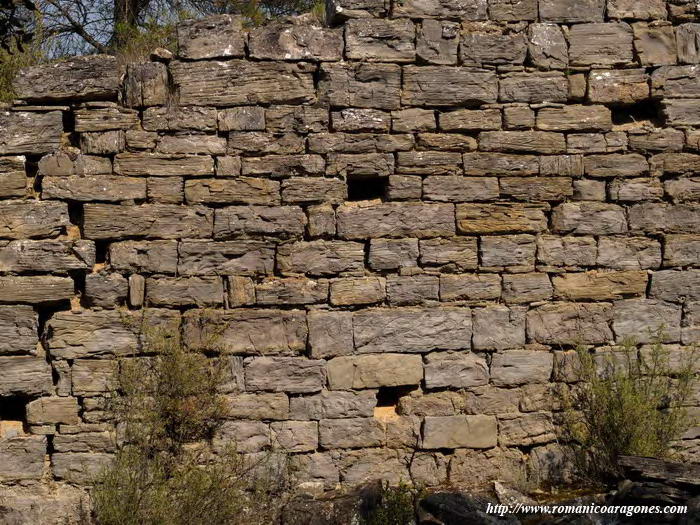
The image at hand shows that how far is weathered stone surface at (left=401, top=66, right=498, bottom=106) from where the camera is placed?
6.57 meters

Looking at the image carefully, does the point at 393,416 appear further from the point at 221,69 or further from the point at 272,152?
the point at 221,69

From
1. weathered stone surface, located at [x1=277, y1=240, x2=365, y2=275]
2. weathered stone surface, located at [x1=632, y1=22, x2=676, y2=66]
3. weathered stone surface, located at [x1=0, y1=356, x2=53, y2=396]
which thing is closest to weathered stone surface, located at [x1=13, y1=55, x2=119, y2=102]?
weathered stone surface, located at [x1=277, y1=240, x2=365, y2=275]

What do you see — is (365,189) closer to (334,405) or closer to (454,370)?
(454,370)

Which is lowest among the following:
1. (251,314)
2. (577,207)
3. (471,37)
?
(251,314)

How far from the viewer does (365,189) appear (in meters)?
6.75

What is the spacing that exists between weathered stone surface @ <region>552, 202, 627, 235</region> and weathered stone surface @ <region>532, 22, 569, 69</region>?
1.10 metres

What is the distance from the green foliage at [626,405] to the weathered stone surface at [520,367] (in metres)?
0.27

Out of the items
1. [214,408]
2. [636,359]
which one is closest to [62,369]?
[214,408]

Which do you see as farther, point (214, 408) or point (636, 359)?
point (636, 359)

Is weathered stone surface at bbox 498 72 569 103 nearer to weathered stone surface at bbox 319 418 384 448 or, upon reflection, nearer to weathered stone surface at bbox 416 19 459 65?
weathered stone surface at bbox 416 19 459 65

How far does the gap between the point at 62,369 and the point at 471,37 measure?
12.8ft

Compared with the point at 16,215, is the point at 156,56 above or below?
above

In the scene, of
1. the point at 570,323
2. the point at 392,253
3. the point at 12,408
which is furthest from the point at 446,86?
the point at 12,408

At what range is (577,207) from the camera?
6.72 meters
